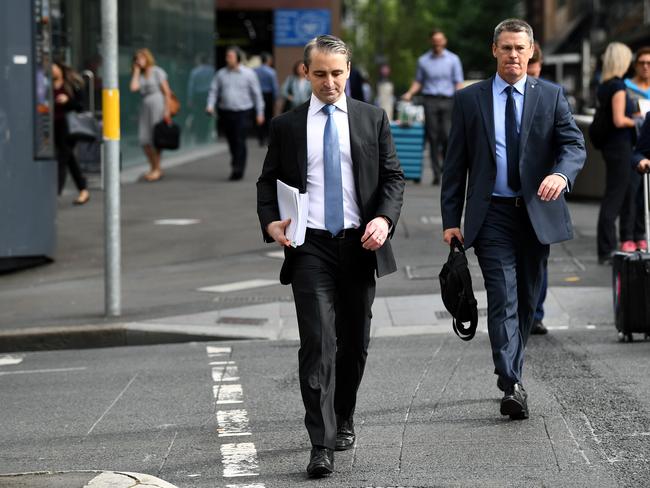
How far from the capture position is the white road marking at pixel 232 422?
7051 millimetres

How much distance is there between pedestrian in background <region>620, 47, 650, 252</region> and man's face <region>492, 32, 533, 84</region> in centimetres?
505

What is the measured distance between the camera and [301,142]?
620cm

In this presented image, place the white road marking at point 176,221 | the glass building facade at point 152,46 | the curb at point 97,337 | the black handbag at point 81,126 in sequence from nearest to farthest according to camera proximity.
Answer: the curb at point 97,337
the white road marking at point 176,221
the black handbag at point 81,126
the glass building facade at point 152,46

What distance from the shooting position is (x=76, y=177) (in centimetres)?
1852

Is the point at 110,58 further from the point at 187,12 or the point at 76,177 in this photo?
the point at 187,12

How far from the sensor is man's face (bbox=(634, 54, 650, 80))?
11.9 meters

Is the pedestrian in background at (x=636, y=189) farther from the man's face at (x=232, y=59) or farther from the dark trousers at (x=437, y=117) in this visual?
the man's face at (x=232, y=59)

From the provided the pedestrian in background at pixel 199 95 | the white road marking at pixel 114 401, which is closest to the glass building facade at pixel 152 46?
the pedestrian in background at pixel 199 95

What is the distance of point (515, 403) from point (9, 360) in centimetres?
420

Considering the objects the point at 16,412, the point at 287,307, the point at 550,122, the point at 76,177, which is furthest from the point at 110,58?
the point at 76,177

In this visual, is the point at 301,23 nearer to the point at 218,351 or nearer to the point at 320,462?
the point at 218,351

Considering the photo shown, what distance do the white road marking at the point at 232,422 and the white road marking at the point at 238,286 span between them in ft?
14.9

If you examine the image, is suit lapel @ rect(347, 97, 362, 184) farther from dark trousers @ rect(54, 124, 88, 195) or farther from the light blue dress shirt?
dark trousers @ rect(54, 124, 88, 195)

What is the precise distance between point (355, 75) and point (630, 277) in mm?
10592
